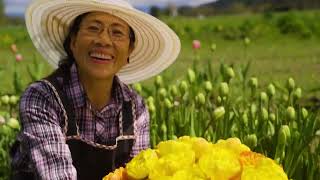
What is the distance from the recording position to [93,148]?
90.4 inches

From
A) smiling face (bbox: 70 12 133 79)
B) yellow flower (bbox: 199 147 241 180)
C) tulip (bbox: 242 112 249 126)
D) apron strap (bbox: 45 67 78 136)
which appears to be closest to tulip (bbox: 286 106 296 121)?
tulip (bbox: 242 112 249 126)

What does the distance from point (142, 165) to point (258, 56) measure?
34.8 feet

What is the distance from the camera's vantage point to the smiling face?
83.6 inches

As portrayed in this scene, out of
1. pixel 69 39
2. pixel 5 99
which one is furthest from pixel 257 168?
pixel 5 99

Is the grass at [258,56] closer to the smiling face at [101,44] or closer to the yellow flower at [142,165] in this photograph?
the smiling face at [101,44]

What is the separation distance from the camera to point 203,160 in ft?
4.74

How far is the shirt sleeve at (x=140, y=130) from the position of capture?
2.40 meters

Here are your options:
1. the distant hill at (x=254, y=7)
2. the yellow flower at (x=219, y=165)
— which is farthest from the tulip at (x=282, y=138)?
the distant hill at (x=254, y=7)

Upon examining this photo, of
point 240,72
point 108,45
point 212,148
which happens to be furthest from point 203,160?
point 240,72

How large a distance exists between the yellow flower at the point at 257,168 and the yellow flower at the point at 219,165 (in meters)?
0.02

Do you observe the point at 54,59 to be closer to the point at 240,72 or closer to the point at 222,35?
the point at 240,72

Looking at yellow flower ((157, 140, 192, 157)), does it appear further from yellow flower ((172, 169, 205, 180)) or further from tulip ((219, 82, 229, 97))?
tulip ((219, 82, 229, 97))

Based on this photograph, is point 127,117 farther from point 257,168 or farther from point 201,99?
point 257,168

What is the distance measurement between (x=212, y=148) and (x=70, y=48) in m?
0.97
